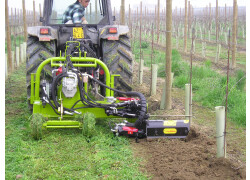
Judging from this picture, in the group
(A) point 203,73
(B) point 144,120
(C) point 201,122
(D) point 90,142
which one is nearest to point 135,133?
(B) point 144,120

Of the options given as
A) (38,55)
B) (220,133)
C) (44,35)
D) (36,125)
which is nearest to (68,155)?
(36,125)

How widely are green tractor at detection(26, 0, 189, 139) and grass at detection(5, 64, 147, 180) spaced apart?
19 cm

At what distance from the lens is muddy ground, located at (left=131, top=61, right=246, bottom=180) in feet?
Result: 12.5

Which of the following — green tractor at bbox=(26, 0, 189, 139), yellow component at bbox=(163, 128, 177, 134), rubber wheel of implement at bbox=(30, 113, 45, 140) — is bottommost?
yellow component at bbox=(163, 128, 177, 134)

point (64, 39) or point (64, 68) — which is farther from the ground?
point (64, 39)

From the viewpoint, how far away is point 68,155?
4.31 metres

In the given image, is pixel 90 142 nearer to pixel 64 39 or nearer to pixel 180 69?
pixel 64 39

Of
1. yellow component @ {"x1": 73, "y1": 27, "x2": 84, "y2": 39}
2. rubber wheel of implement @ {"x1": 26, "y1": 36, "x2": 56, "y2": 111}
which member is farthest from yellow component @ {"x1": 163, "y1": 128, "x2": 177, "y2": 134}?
yellow component @ {"x1": 73, "y1": 27, "x2": 84, "y2": 39}

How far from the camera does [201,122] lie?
601 cm

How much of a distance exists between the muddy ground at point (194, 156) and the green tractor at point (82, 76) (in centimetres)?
25

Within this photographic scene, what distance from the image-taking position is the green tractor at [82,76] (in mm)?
4895

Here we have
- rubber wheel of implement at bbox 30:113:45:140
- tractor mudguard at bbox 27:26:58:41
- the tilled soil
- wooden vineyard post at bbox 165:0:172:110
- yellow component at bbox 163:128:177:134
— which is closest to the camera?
the tilled soil

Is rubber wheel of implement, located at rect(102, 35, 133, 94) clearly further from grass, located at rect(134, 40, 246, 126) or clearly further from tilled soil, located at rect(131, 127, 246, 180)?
grass, located at rect(134, 40, 246, 126)

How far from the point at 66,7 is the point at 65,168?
3257 millimetres
